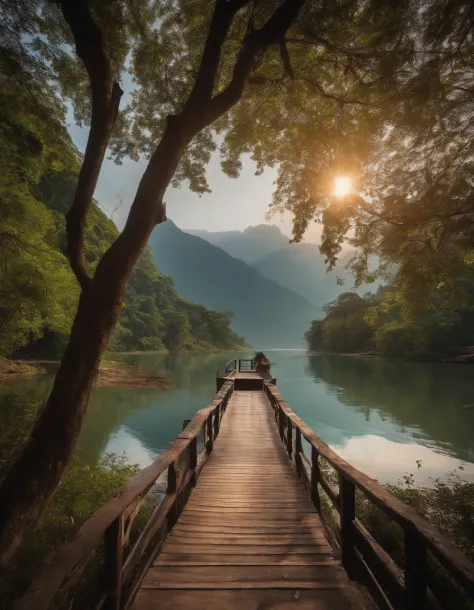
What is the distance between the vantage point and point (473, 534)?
7125mm

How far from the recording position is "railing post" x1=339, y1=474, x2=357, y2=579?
10.0ft

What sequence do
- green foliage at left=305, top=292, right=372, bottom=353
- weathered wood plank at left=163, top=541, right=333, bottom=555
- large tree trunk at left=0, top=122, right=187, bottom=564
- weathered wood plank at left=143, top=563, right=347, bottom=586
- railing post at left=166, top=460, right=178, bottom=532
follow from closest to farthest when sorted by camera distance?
1. weathered wood plank at left=143, top=563, right=347, bottom=586
2. large tree trunk at left=0, top=122, right=187, bottom=564
3. weathered wood plank at left=163, top=541, right=333, bottom=555
4. railing post at left=166, top=460, right=178, bottom=532
5. green foliage at left=305, top=292, right=372, bottom=353

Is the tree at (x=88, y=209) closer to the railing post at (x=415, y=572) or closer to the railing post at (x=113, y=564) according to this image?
the railing post at (x=113, y=564)

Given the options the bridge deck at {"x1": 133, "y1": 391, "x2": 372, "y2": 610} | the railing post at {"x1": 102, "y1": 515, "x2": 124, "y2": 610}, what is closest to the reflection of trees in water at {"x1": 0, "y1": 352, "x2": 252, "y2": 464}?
the bridge deck at {"x1": 133, "y1": 391, "x2": 372, "y2": 610}

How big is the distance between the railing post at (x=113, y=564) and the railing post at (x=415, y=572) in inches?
76.3

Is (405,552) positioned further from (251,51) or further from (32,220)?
(32,220)

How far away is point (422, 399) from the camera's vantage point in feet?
81.5

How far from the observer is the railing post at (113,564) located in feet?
7.16

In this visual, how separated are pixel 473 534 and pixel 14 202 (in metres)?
14.2

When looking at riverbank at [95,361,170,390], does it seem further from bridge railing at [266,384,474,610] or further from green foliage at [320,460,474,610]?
bridge railing at [266,384,474,610]

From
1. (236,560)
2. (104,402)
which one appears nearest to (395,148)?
(236,560)

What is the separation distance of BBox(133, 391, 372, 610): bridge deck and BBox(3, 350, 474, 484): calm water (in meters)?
8.41

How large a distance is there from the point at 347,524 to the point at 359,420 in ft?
63.2

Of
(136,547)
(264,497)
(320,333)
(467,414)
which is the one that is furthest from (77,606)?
(320,333)
